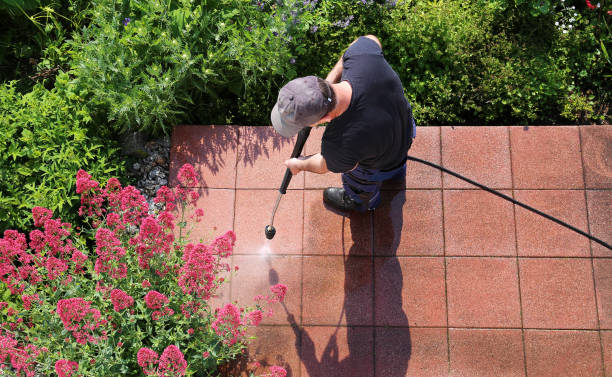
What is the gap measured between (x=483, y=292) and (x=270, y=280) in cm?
176

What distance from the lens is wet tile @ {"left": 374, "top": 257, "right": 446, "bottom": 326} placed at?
3.74 metres

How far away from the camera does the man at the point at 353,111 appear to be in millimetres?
2510

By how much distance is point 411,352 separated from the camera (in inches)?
145

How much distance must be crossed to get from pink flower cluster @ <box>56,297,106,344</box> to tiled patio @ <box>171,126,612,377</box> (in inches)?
51.2

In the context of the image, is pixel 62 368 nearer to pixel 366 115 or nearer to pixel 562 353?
pixel 366 115

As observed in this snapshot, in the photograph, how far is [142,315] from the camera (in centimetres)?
292

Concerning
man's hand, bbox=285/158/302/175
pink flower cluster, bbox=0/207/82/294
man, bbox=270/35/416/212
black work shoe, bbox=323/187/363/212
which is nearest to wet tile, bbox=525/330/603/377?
black work shoe, bbox=323/187/363/212

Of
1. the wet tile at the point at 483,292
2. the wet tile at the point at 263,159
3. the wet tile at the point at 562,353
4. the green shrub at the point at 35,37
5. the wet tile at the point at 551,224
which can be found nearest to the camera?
the wet tile at the point at 562,353

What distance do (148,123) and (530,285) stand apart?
11.3 feet

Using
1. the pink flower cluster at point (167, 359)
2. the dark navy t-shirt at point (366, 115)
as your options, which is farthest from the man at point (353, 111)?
the pink flower cluster at point (167, 359)

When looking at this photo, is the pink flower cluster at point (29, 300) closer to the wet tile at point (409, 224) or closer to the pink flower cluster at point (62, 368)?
the pink flower cluster at point (62, 368)

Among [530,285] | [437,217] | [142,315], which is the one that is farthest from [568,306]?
[142,315]

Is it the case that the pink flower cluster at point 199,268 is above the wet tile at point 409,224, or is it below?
below

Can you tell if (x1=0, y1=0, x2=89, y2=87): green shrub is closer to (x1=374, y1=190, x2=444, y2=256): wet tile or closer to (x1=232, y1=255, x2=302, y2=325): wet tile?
(x1=232, y1=255, x2=302, y2=325): wet tile
